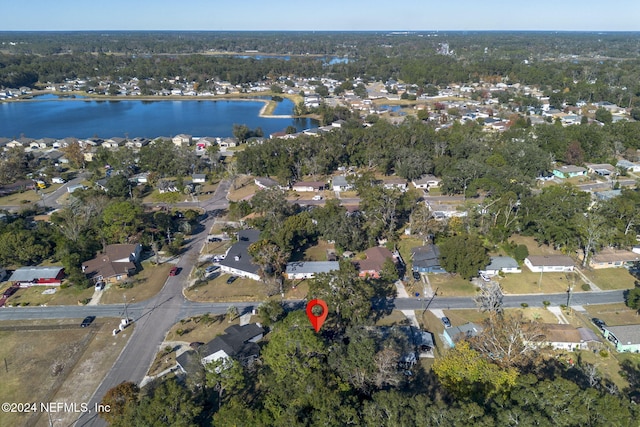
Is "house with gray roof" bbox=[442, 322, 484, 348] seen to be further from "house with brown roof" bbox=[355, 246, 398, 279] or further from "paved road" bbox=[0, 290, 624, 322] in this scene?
"house with brown roof" bbox=[355, 246, 398, 279]

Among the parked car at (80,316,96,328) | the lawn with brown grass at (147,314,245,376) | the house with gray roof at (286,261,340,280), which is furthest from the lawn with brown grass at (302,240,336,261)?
the parked car at (80,316,96,328)

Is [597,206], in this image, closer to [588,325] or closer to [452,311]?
[588,325]

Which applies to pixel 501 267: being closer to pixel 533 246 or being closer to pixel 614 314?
pixel 533 246

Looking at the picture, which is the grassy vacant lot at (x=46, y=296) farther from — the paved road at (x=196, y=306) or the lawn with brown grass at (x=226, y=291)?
the lawn with brown grass at (x=226, y=291)

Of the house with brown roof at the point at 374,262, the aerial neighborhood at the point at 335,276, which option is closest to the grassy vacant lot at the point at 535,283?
the aerial neighborhood at the point at 335,276

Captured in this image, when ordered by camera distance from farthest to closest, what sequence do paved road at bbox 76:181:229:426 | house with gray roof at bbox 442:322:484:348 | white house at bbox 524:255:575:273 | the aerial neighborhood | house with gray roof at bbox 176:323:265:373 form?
white house at bbox 524:255:575:273
house with gray roof at bbox 442:322:484:348
house with gray roof at bbox 176:323:265:373
paved road at bbox 76:181:229:426
the aerial neighborhood
